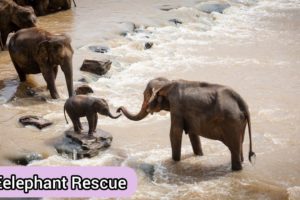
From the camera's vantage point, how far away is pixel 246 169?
7.15 metres

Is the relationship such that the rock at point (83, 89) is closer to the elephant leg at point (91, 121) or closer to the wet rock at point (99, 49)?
the elephant leg at point (91, 121)

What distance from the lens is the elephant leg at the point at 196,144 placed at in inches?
293

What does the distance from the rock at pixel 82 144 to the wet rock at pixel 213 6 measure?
13652 mm

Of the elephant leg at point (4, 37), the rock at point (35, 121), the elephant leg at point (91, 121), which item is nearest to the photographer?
the elephant leg at point (91, 121)

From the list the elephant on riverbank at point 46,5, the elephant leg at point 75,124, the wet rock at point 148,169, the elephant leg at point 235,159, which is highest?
the elephant on riverbank at point 46,5

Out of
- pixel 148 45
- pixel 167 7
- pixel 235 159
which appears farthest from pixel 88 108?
pixel 167 7

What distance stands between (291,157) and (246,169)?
92 centimetres

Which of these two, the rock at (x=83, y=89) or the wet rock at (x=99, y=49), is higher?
the rock at (x=83, y=89)

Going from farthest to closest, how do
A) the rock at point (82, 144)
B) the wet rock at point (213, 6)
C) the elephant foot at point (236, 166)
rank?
the wet rock at point (213, 6)
the rock at point (82, 144)
the elephant foot at point (236, 166)

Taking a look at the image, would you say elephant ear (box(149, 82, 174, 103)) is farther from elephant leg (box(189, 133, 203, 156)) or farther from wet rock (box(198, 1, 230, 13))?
wet rock (box(198, 1, 230, 13))

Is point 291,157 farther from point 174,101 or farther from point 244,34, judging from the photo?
point 244,34

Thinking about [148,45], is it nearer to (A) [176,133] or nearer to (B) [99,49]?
(B) [99,49]

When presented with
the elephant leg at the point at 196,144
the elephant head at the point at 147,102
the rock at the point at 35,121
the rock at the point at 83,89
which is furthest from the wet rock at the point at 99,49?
the elephant leg at the point at 196,144

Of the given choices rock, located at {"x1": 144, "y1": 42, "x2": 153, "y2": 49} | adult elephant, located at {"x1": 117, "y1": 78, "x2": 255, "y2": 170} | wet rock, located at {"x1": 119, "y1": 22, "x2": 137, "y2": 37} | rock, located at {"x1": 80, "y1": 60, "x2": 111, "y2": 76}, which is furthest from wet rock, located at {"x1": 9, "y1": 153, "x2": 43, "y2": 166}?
wet rock, located at {"x1": 119, "y1": 22, "x2": 137, "y2": 37}
